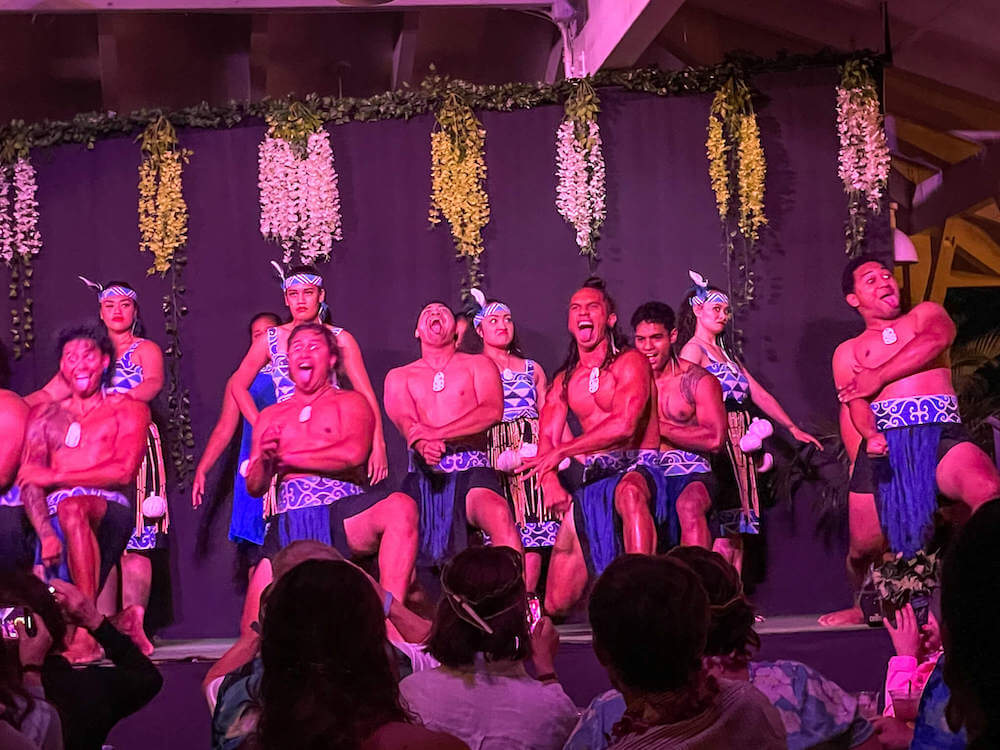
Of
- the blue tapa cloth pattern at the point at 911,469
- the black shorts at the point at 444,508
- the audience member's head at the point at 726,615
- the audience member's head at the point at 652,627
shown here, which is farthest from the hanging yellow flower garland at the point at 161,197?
the audience member's head at the point at 652,627

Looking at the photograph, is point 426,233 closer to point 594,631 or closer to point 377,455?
point 377,455

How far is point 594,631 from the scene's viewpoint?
1917mm

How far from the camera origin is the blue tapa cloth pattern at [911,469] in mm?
5840

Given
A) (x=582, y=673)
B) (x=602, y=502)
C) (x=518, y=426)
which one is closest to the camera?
(x=582, y=673)

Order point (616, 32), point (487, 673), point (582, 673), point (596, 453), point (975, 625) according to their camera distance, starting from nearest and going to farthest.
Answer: point (975, 625) → point (487, 673) → point (582, 673) → point (596, 453) → point (616, 32)

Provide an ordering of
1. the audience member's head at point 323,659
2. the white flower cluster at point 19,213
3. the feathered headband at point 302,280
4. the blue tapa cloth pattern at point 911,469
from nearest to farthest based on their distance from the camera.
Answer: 1. the audience member's head at point 323,659
2. the blue tapa cloth pattern at point 911,469
3. the feathered headband at point 302,280
4. the white flower cluster at point 19,213

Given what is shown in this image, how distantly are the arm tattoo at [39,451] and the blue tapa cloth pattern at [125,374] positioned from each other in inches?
12.4

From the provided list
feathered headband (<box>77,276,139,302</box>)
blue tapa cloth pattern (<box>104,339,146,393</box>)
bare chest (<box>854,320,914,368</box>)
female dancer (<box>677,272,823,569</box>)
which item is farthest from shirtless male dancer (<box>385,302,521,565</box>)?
bare chest (<box>854,320,914,368</box>)

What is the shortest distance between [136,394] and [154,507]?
63 cm

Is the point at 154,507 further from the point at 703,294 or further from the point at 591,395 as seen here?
the point at 703,294

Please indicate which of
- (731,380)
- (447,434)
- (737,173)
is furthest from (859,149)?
(447,434)

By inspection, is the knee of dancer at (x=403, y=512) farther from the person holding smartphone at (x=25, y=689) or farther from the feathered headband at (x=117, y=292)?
the person holding smartphone at (x=25, y=689)

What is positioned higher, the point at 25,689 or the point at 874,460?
the point at 874,460

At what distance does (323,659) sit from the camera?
6.14 ft
